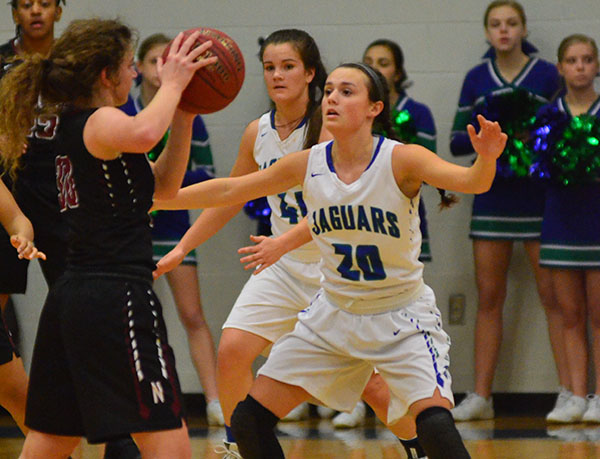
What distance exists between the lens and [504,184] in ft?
20.1

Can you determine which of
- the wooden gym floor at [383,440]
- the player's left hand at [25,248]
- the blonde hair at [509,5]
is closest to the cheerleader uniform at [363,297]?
the player's left hand at [25,248]

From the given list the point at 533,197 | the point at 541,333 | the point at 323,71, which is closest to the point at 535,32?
the point at 533,197

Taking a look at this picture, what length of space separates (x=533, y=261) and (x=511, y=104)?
993 millimetres

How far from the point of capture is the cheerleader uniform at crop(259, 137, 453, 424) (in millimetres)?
3551

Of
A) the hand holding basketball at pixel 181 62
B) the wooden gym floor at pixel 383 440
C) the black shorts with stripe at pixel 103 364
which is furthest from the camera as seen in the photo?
the wooden gym floor at pixel 383 440

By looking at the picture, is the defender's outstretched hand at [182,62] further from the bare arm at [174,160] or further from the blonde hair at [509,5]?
the blonde hair at [509,5]

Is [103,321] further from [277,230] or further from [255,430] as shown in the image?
[277,230]

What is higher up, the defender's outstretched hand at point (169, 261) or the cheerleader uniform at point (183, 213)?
the defender's outstretched hand at point (169, 261)

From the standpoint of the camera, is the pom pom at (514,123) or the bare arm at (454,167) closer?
the bare arm at (454,167)

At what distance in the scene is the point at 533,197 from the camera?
241 inches

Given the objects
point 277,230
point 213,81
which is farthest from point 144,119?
point 277,230

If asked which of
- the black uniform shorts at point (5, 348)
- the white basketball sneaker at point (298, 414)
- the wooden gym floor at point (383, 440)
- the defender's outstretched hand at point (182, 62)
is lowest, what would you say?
the white basketball sneaker at point (298, 414)

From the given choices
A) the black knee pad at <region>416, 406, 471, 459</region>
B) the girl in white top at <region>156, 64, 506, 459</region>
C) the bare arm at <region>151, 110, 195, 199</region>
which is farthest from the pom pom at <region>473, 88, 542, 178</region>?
the bare arm at <region>151, 110, 195, 199</region>

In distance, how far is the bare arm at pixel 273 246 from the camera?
3.75 m
